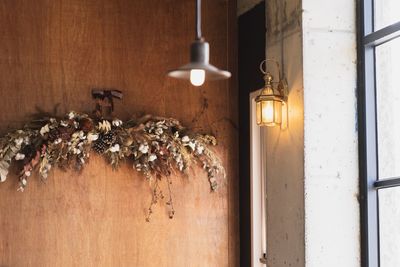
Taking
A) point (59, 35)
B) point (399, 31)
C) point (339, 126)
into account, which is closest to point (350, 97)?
point (339, 126)

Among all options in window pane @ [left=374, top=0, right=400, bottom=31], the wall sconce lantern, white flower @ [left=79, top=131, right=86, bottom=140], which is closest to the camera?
window pane @ [left=374, top=0, right=400, bottom=31]

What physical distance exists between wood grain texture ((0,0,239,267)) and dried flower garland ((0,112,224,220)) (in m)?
0.14

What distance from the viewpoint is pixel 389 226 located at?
13.2 feet

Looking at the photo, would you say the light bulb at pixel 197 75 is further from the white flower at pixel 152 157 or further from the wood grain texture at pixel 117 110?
the wood grain texture at pixel 117 110

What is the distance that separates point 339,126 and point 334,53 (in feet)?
1.53

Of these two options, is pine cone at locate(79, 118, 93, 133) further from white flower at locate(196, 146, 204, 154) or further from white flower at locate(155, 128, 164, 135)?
white flower at locate(196, 146, 204, 154)

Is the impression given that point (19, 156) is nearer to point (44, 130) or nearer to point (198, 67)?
point (44, 130)

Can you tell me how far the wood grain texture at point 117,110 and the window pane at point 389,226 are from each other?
1.82m

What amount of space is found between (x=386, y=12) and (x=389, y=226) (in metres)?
1.30

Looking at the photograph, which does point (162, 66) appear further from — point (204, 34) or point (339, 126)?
point (339, 126)

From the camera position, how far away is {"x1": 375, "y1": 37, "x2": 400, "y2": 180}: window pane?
3.94 meters

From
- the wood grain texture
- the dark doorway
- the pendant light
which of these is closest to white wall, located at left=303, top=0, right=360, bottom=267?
the dark doorway

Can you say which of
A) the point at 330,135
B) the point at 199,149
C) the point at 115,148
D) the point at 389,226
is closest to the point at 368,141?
the point at 330,135

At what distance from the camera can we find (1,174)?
4.95 metres
